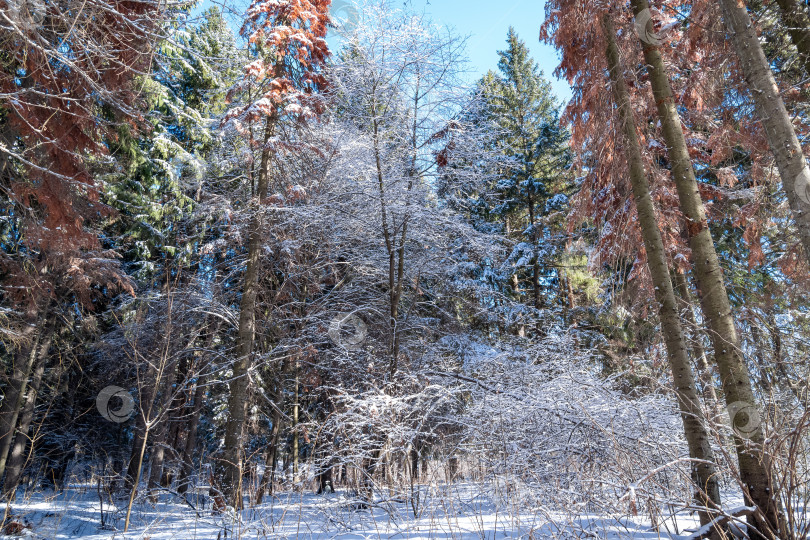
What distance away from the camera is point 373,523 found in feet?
19.9

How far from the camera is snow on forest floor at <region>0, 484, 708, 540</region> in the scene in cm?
423

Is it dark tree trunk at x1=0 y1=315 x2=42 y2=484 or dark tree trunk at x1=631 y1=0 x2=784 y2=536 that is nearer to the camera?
dark tree trunk at x1=631 y1=0 x2=784 y2=536

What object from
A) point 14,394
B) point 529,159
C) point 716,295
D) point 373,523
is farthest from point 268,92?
point 529,159

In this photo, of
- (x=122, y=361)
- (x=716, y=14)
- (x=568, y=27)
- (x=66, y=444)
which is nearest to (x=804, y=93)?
(x=716, y=14)

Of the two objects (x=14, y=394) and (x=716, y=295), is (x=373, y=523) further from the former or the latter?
(x=14, y=394)

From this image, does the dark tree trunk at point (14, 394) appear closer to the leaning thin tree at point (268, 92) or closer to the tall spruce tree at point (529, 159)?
the leaning thin tree at point (268, 92)

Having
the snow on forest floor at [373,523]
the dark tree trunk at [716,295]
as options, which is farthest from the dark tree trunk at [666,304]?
the snow on forest floor at [373,523]

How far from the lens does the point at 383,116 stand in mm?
9781

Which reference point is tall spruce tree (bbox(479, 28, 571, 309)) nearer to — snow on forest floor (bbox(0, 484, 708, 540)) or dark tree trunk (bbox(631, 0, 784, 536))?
dark tree trunk (bbox(631, 0, 784, 536))

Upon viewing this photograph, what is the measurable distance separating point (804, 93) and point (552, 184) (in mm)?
9811

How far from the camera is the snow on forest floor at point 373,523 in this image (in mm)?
4230

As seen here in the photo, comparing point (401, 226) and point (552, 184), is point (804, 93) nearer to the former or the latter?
point (401, 226)

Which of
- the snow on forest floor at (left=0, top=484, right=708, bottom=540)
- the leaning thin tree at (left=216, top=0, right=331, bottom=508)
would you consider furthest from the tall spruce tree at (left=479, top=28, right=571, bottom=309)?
the snow on forest floor at (left=0, top=484, right=708, bottom=540)

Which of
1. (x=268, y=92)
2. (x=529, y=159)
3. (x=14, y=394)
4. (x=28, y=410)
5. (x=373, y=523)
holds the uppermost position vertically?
(x=529, y=159)
